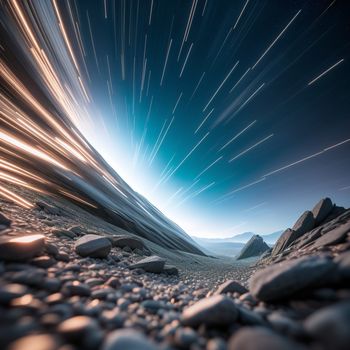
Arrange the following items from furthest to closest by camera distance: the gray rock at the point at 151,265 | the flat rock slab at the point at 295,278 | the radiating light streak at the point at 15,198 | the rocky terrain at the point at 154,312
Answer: the radiating light streak at the point at 15,198
the gray rock at the point at 151,265
the flat rock slab at the point at 295,278
the rocky terrain at the point at 154,312

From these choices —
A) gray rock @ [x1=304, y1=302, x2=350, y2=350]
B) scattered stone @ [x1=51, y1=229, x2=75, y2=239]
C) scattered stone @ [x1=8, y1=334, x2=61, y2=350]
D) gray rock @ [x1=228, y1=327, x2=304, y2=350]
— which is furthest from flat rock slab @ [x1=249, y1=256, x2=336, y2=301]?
scattered stone @ [x1=51, y1=229, x2=75, y2=239]

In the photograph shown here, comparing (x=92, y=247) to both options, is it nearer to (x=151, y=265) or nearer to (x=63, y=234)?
(x=63, y=234)

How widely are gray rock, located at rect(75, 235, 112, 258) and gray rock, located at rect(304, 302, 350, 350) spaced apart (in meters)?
3.45

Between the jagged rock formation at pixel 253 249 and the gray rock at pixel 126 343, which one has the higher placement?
the jagged rock formation at pixel 253 249

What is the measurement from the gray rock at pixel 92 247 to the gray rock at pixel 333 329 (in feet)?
11.3

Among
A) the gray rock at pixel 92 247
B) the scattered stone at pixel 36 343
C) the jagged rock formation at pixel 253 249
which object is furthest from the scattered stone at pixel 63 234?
the jagged rock formation at pixel 253 249

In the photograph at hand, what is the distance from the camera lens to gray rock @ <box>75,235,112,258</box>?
3.27 metres

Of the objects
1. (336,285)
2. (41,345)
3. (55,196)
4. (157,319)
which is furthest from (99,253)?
(55,196)

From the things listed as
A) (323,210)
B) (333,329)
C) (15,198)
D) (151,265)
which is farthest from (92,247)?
(323,210)

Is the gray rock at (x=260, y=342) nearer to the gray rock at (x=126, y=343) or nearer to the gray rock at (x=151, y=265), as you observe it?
the gray rock at (x=126, y=343)

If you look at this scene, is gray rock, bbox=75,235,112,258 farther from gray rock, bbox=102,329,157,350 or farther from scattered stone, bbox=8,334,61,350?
gray rock, bbox=102,329,157,350

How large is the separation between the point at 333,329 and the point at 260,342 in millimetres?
452

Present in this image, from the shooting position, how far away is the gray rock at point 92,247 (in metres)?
3.27

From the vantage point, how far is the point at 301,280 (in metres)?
1.75
